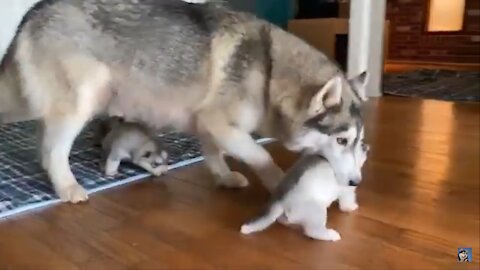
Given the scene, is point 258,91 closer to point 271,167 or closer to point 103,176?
point 271,167

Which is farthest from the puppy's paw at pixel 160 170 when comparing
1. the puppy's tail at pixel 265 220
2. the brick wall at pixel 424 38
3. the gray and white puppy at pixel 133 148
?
the brick wall at pixel 424 38

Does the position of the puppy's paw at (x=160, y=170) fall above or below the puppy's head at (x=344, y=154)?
below

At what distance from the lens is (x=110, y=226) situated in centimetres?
143

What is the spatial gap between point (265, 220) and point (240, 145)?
0.30 meters

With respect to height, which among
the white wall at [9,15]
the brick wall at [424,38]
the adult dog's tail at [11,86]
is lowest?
the brick wall at [424,38]

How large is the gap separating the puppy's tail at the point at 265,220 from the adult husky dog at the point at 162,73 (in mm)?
255

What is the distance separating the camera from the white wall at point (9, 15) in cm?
300

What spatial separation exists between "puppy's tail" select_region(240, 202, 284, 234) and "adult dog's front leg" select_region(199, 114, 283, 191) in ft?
0.76

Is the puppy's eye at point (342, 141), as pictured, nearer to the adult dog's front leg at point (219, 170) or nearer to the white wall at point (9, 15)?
the adult dog's front leg at point (219, 170)

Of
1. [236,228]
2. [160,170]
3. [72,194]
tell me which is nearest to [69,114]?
[72,194]

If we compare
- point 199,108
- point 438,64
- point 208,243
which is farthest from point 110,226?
point 438,64

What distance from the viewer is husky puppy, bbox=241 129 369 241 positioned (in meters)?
1.30

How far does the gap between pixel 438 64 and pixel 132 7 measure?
20.1ft

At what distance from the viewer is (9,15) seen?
302 centimetres
